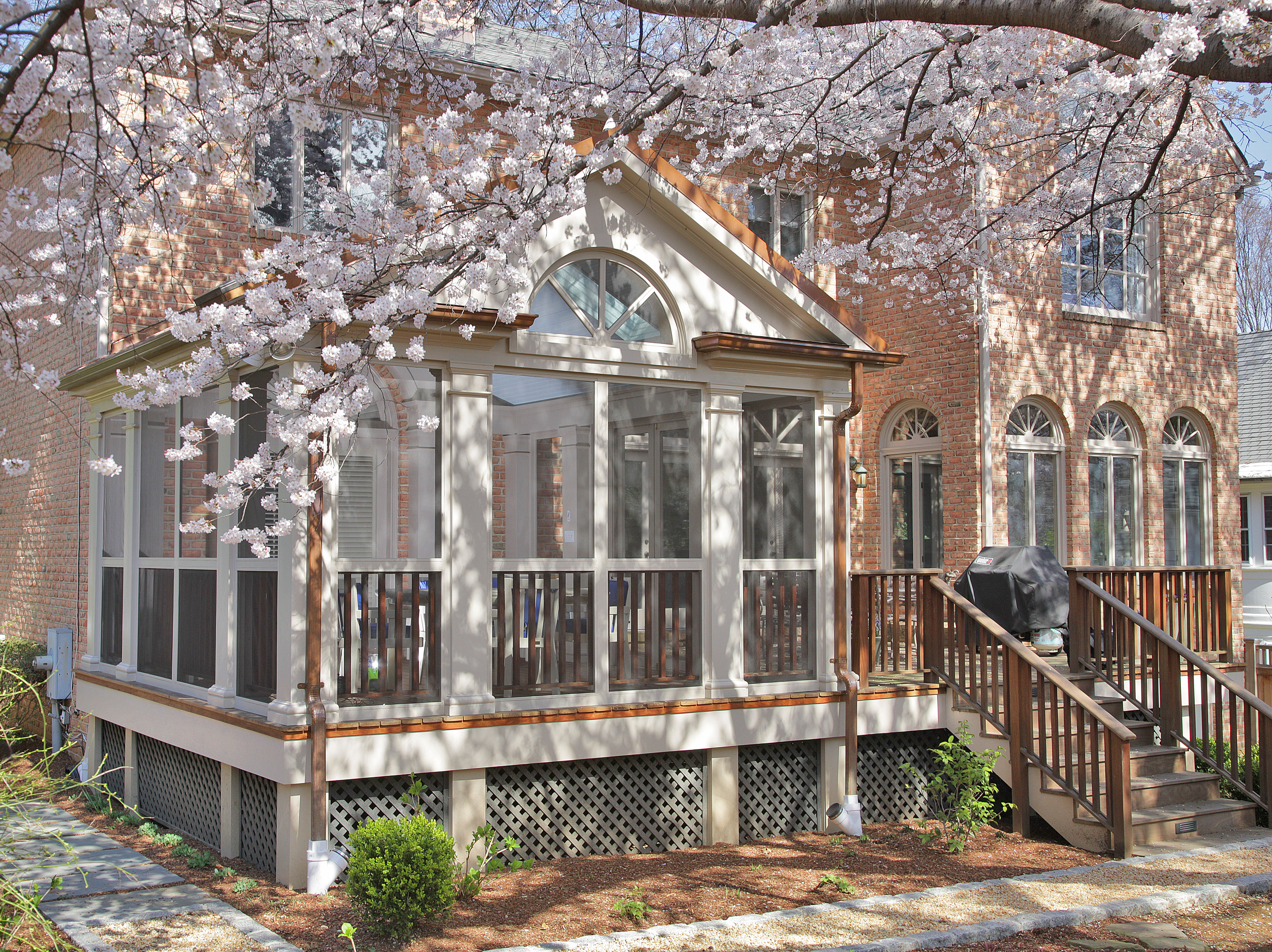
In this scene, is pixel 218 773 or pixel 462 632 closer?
pixel 462 632

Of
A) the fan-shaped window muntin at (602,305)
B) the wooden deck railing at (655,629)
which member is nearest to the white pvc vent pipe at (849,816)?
the wooden deck railing at (655,629)

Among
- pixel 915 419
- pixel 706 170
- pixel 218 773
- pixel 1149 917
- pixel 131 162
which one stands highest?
pixel 706 170

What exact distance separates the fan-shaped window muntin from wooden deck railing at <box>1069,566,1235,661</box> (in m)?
4.59

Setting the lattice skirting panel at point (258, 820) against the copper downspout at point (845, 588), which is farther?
the copper downspout at point (845, 588)

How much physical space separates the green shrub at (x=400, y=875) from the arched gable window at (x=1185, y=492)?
1132cm

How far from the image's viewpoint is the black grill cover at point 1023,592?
1074 centimetres

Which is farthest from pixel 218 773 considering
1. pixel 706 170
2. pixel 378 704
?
pixel 706 170

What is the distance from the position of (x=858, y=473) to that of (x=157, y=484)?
7.39 metres

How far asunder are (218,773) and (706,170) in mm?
7536

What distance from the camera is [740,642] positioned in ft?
28.7

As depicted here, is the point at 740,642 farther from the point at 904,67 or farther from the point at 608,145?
the point at 904,67

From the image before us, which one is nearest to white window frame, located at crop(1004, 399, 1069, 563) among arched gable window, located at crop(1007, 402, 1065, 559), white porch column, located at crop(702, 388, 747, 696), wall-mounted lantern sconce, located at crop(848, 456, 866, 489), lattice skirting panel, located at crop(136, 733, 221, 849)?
arched gable window, located at crop(1007, 402, 1065, 559)

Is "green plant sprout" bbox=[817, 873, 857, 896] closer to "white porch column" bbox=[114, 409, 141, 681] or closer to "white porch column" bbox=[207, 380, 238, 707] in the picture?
"white porch column" bbox=[207, 380, 238, 707]

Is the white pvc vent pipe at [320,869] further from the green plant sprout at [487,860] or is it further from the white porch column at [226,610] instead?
the white porch column at [226,610]
